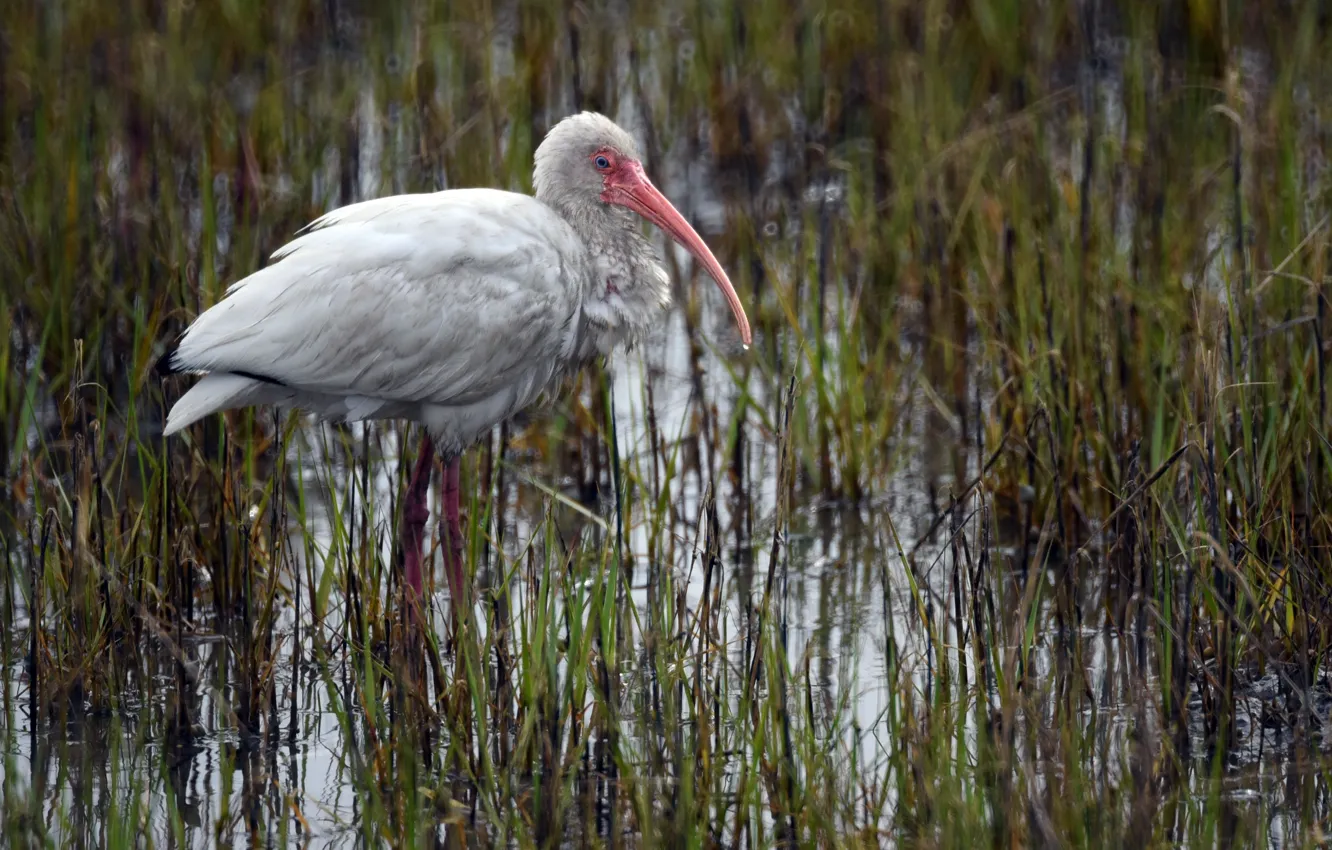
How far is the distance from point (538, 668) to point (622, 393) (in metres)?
2.92

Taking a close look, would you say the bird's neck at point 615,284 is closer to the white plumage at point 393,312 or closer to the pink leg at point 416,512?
the white plumage at point 393,312

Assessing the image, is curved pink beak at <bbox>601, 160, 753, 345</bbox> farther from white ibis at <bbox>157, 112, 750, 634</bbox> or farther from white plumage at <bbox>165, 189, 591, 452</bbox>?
white plumage at <bbox>165, 189, 591, 452</bbox>

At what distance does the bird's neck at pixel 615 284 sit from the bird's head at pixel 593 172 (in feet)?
0.14

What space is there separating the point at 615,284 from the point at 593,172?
1.04ft

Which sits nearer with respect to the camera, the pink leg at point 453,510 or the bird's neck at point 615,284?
the pink leg at point 453,510

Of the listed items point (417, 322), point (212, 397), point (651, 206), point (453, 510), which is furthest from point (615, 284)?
point (212, 397)

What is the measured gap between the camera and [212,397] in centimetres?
450

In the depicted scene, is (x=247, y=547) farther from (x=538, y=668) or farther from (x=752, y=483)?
(x=752, y=483)

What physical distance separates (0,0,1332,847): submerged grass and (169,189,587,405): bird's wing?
254 mm

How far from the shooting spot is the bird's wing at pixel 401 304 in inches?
181

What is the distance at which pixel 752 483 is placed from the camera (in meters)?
5.65

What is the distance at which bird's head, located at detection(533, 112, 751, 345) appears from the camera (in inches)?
200

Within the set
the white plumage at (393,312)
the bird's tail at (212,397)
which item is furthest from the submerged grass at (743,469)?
the white plumage at (393,312)

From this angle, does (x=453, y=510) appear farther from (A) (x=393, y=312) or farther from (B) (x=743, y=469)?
(B) (x=743, y=469)
